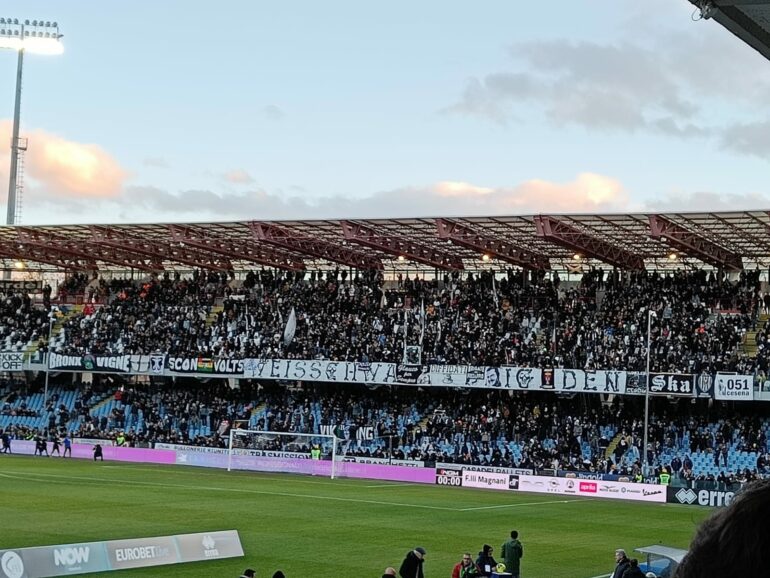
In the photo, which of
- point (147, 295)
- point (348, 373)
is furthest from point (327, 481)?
point (147, 295)

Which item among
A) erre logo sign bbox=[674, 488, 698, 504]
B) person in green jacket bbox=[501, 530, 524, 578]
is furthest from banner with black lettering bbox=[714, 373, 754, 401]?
person in green jacket bbox=[501, 530, 524, 578]

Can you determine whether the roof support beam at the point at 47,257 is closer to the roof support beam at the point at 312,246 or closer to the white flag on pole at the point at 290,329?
the white flag on pole at the point at 290,329

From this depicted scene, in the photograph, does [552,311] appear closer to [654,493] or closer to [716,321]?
[716,321]

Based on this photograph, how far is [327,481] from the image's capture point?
50531 millimetres

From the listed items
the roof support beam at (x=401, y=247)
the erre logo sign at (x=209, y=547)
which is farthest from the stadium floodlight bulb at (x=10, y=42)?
the erre logo sign at (x=209, y=547)

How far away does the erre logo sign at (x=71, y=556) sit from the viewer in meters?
21.0

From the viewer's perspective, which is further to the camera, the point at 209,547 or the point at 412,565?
the point at 209,547

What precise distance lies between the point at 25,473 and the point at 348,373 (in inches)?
725

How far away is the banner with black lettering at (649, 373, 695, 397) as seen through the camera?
52.7 meters

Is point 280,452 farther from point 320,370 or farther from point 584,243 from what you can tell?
point 584,243

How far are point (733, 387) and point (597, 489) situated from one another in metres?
9.76

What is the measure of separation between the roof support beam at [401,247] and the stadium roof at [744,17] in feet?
170

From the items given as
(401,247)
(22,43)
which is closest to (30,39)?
(22,43)

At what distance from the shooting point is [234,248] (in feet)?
214
